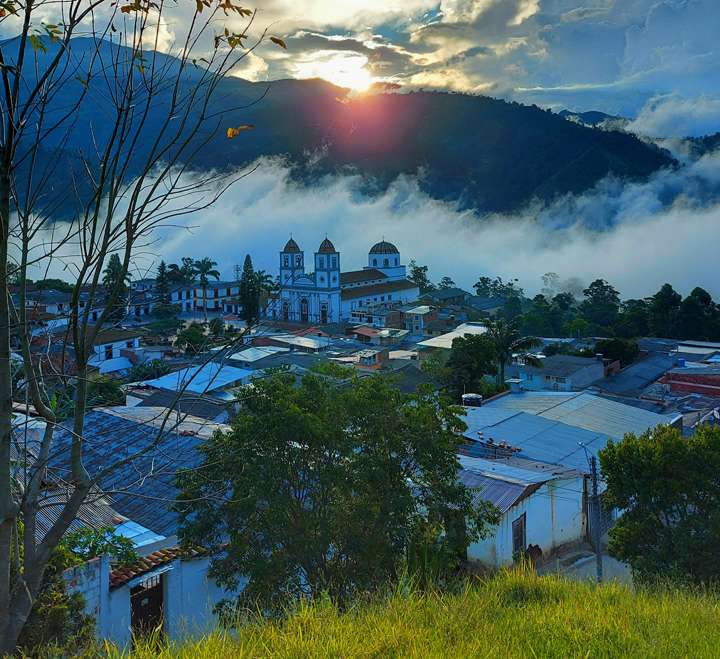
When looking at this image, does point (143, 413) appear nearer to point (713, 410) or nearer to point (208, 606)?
point (208, 606)

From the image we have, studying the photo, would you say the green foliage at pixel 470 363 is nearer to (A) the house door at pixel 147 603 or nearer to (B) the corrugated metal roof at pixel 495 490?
(B) the corrugated metal roof at pixel 495 490

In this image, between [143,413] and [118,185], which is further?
[143,413]

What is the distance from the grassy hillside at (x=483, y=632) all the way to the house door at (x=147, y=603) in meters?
3.82

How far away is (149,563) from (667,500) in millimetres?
Answer: 6471

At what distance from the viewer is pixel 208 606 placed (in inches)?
288

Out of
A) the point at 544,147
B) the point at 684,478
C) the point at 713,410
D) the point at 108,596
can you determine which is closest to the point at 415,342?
the point at 713,410

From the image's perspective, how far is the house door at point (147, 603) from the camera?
7.07 metres

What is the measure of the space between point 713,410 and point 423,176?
139487 mm

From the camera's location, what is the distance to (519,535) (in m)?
10.3

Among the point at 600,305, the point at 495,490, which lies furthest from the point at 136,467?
the point at 600,305

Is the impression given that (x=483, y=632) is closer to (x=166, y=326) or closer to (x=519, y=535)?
(x=519, y=535)

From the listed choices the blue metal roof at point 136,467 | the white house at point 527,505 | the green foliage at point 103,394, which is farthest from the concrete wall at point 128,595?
the white house at point 527,505

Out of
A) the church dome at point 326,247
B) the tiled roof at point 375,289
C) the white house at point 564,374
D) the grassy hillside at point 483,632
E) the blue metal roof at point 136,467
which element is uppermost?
the church dome at point 326,247

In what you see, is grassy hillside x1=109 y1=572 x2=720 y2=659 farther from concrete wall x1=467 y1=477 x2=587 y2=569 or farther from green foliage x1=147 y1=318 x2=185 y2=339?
green foliage x1=147 y1=318 x2=185 y2=339
